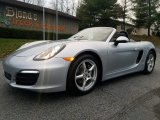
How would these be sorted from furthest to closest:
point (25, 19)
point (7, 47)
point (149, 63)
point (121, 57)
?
point (25, 19), point (7, 47), point (149, 63), point (121, 57)

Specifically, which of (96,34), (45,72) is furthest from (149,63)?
(45,72)

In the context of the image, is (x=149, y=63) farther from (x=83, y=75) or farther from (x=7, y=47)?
(x=7, y=47)

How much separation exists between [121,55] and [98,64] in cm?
70

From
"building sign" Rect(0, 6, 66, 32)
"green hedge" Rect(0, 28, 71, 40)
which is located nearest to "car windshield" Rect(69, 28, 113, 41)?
"green hedge" Rect(0, 28, 71, 40)

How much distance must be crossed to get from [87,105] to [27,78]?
90cm

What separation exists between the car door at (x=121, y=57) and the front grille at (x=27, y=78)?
1419 millimetres

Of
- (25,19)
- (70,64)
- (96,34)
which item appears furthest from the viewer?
(25,19)

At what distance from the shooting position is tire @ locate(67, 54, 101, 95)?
299 cm

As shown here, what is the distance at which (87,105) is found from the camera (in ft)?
9.28

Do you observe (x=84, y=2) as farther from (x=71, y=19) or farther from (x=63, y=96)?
(x=63, y=96)

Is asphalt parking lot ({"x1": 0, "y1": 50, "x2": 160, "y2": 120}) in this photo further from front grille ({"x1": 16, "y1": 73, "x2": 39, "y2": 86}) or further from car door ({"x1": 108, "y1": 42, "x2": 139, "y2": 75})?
car door ({"x1": 108, "y1": 42, "x2": 139, "y2": 75})

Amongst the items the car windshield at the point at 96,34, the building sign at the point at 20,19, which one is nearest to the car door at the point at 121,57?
the car windshield at the point at 96,34

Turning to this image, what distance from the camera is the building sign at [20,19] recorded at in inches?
835

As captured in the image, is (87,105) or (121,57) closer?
(87,105)
